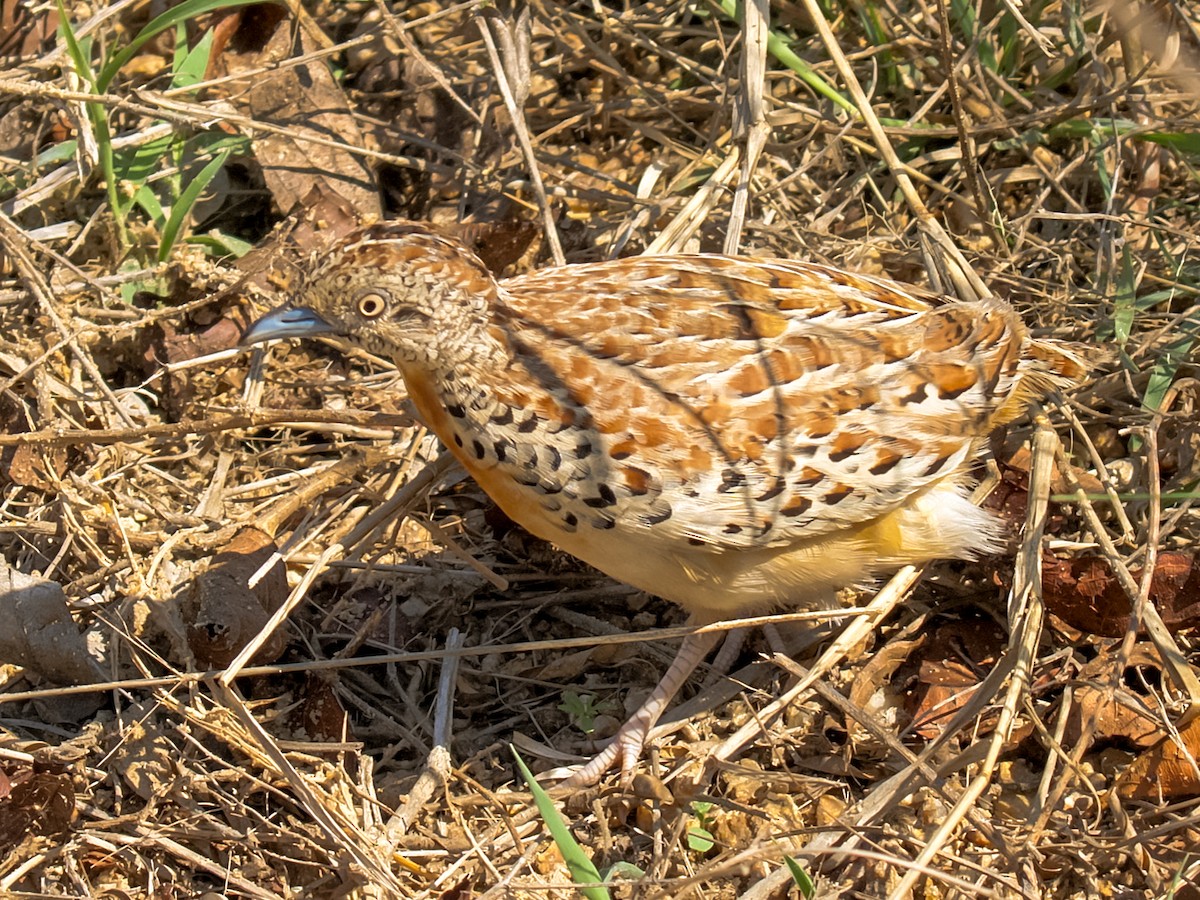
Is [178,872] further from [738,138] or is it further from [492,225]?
[738,138]

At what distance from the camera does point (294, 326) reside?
4512 mm

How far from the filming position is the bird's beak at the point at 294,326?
14.8ft

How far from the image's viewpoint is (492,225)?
248 inches

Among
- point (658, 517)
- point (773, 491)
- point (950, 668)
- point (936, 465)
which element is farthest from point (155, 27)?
point (950, 668)

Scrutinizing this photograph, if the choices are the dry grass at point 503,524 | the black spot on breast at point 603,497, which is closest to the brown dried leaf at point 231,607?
the dry grass at point 503,524

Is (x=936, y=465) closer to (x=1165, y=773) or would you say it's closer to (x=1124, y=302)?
(x=1165, y=773)

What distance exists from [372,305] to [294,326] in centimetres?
31

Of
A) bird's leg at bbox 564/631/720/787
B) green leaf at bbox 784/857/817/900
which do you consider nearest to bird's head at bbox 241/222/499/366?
bird's leg at bbox 564/631/720/787

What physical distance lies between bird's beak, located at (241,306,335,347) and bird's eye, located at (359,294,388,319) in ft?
0.54

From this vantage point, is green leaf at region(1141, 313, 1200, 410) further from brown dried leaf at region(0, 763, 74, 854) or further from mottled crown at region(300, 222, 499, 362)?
brown dried leaf at region(0, 763, 74, 854)

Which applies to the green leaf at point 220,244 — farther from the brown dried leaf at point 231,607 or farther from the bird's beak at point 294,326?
the bird's beak at point 294,326

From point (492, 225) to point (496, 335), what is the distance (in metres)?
1.96

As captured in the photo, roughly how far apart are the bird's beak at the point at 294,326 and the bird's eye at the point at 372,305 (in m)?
0.16

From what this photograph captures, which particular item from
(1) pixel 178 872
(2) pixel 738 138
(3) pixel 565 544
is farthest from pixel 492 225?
(1) pixel 178 872
